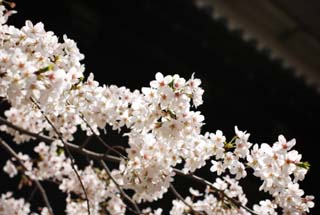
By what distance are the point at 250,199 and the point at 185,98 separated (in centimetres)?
322

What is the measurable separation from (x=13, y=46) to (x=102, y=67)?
8.89 ft

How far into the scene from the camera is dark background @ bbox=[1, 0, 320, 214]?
12.9ft

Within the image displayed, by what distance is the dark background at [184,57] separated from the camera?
3920 millimetres

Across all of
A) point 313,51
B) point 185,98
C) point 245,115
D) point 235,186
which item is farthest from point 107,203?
point 313,51

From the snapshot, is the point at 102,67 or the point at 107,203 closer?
the point at 107,203

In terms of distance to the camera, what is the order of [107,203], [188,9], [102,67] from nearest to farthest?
[107,203], [188,9], [102,67]

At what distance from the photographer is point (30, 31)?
146 centimetres

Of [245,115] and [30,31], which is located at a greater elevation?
[245,115]

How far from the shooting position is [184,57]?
4.24 meters

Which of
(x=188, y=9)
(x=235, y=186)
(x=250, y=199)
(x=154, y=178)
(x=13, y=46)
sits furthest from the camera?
(x=250, y=199)

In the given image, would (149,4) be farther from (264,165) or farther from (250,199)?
(264,165)

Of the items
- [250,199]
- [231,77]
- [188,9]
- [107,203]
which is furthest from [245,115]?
[107,203]

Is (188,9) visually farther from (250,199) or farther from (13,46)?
(13,46)

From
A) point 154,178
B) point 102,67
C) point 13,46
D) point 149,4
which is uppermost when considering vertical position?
point 149,4
